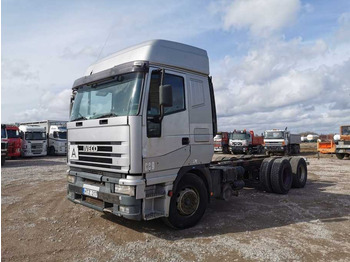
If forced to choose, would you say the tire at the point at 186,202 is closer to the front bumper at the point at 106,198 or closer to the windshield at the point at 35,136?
the front bumper at the point at 106,198

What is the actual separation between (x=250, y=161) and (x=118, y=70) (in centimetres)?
575

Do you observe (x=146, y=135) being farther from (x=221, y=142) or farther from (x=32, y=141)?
(x=221, y=142)

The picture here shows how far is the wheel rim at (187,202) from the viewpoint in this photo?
5.66m

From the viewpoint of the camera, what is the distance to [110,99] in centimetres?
545

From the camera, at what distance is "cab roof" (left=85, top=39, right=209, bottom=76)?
5.41 meters

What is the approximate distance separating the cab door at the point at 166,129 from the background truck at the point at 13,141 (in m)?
20.7

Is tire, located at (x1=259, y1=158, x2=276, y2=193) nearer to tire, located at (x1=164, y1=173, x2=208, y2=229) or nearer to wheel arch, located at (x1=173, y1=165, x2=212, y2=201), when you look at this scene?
wheel arch, located at (x1=173, y1=165, x2=212, y2=201)

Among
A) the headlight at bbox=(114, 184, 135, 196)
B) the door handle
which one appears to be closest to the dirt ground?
the headlight at bbox=(114, 184, 135, 196)

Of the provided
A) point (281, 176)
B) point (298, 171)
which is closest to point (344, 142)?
point (298, 171)

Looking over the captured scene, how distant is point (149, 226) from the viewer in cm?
597

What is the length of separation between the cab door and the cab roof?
23 cm

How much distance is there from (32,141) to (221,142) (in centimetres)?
1754

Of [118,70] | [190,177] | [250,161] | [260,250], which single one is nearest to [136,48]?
[118,70]

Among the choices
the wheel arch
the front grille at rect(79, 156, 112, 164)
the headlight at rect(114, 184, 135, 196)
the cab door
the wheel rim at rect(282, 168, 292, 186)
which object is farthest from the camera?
the wheel rim at rect(282, 168, 292, 186)
